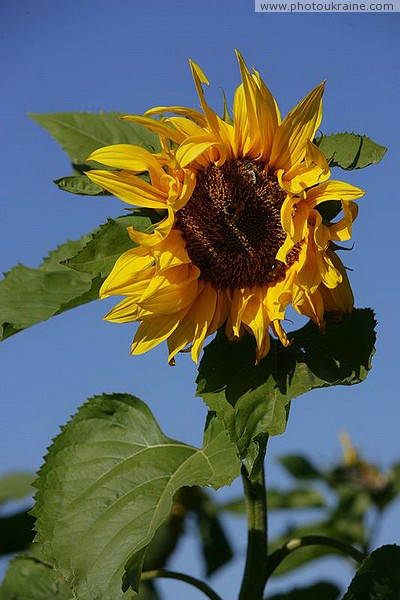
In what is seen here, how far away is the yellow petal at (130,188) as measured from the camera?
2.27 meters

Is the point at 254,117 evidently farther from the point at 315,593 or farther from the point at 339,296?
the point at 315,593

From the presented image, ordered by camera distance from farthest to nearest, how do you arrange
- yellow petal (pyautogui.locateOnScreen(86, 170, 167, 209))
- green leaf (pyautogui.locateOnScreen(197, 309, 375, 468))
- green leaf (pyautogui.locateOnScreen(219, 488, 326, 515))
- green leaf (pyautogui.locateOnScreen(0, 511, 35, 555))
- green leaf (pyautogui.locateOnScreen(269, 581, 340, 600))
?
green leaf (pyautogui.locateOnScreen(219, 488, 326, 515))
green leaf (pyautogui.locateOnScreen(0, 511, 35, 555))
green leaf (pyautogui.locateOnScreen(269, 581, 340, 600))
yellow petal (pyautogui.locateOnScreen(86, 170, 167, 209))
green leaf (pyautogui.locateOnScreen(197, 309, 375, 468))

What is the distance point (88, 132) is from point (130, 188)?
51cm

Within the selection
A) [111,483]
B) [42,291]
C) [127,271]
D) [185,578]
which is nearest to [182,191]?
[127,271]

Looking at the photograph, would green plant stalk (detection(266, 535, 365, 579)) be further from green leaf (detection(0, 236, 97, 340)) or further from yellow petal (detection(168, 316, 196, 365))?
green leaf (detection(0, 236, 97, 340))

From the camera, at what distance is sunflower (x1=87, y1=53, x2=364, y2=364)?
2207 mm

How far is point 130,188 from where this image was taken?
2.28 metres

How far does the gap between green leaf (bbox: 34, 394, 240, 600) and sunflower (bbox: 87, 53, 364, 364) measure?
0.90ft

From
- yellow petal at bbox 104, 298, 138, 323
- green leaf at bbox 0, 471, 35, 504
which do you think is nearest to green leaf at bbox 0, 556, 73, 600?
green leaf at bbox 0, 471, 35, 504

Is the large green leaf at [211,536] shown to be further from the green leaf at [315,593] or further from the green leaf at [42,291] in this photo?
the green leaf at [42,291]

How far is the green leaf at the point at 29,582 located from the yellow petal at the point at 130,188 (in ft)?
3.69

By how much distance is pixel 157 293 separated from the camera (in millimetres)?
2252

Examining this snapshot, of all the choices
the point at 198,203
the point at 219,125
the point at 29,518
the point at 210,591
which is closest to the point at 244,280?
the point at 198,203

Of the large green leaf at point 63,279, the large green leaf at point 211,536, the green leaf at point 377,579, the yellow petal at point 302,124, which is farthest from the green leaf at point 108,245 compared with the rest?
the large green leaf at point 211,536
